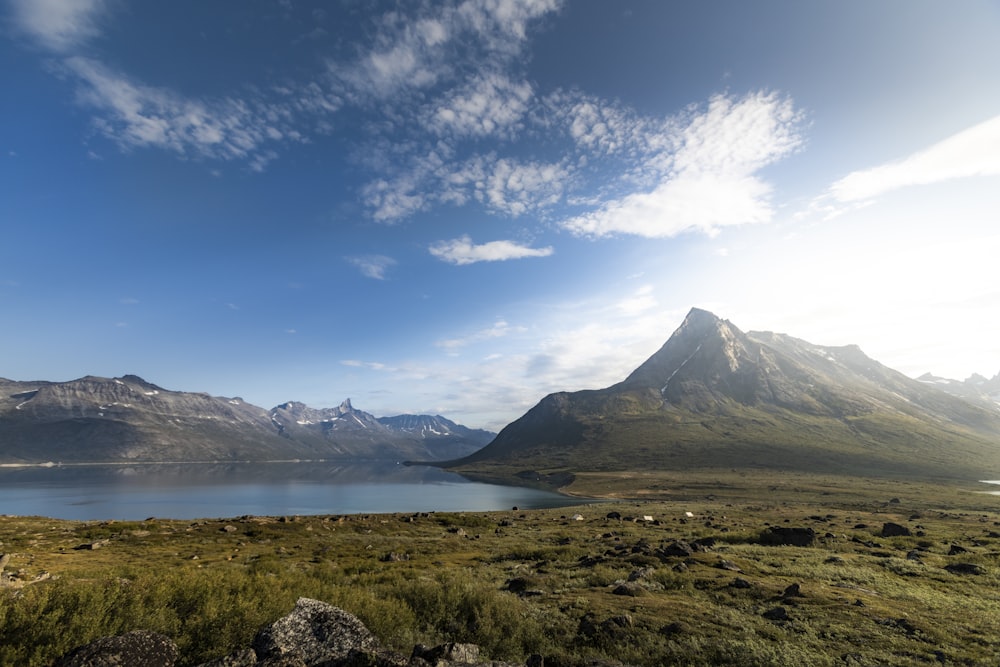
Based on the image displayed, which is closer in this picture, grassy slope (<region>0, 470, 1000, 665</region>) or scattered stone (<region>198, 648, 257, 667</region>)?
scattered stone (<region>198, 648, 257, 667</region>)

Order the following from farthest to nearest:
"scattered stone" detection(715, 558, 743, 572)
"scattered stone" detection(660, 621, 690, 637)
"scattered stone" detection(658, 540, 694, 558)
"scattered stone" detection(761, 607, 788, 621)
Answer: "scattered stone" detection(658, 540, 694, 558)
"scattered stone" detection(715, 558, 743, 572)
"scattered stone" detection(761, 607, 788, 621)
"scattered stone" detection(660, 621, 690, 637)

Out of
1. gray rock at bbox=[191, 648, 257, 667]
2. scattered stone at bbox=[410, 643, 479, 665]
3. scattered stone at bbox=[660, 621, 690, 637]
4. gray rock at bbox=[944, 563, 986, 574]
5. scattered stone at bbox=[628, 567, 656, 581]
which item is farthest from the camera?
gray rock at bbox=[944, 563, 986, 574]

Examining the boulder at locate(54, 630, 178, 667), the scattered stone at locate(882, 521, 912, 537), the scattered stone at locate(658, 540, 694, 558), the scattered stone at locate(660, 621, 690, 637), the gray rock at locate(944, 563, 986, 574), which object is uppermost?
the boulder at locate(54, 630, 178, 667)

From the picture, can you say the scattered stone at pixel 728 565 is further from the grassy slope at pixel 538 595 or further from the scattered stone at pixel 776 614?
the scattered stone at pixel 776 614

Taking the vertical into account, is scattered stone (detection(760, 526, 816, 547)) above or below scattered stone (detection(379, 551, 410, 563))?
below

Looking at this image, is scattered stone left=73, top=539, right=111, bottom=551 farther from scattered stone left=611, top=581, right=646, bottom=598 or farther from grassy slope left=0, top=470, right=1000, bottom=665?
scattered stone left=611, top=581, right=646, bottom=598

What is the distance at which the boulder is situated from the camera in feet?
32.1

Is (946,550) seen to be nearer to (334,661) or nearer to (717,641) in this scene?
(717,641)

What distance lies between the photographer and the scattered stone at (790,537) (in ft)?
135

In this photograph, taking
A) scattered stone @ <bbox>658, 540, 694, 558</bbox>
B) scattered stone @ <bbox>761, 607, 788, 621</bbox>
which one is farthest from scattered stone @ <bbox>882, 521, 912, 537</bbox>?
scattered stone @ <bbox>761, 607, 788, 621</bbox>

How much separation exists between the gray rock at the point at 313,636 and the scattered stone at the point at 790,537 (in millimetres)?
42299

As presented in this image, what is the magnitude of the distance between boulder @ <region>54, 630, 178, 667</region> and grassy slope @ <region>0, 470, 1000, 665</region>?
1.08 metres

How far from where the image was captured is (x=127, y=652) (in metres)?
10.2

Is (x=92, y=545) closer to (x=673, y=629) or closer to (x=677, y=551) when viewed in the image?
(x=673, y=629)
